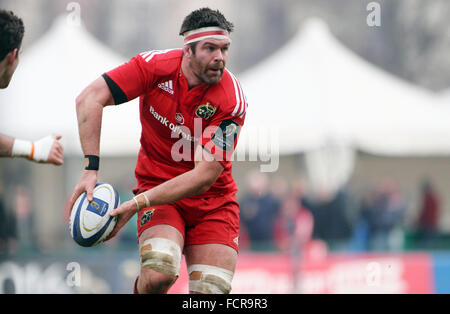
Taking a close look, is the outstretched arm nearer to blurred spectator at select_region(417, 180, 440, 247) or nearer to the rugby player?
the rugby player

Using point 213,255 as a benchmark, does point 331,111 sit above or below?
above

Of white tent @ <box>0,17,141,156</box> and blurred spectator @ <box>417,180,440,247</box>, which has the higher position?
white tent @ <box>0,17,141,156</box>

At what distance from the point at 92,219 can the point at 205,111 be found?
125 centimetres

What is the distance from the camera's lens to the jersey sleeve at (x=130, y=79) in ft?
18.3

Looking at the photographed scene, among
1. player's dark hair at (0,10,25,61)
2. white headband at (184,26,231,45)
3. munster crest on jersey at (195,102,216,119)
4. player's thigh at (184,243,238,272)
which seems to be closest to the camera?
player's dark hair at (0,10,25,61)

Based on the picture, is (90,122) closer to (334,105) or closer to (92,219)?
(92,219)

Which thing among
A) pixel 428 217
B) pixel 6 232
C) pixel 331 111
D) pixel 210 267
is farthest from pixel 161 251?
pixel 428 217

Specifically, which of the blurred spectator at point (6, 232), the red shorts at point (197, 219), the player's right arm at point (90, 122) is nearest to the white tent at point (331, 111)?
the blurred spectator at point (6, 232)

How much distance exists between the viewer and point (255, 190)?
13.0 metres

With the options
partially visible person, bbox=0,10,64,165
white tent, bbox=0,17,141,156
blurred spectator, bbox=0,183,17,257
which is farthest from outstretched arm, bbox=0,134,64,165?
white tent, bbox=0,17,141,156

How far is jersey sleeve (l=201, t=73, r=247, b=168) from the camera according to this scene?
18.5ft

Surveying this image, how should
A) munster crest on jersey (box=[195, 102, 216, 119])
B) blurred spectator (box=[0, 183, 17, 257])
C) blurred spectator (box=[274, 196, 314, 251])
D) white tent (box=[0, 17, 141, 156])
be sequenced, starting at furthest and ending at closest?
white tent (box=[0, 17, 141, 156]), blurred spectator (box=[274, 196, 314, 251]), blurred spectator (box=[0, 183, 17, 257]), munster crest on jersey (box=[195, 102, 216, 119])

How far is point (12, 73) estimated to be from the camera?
5.49 m
